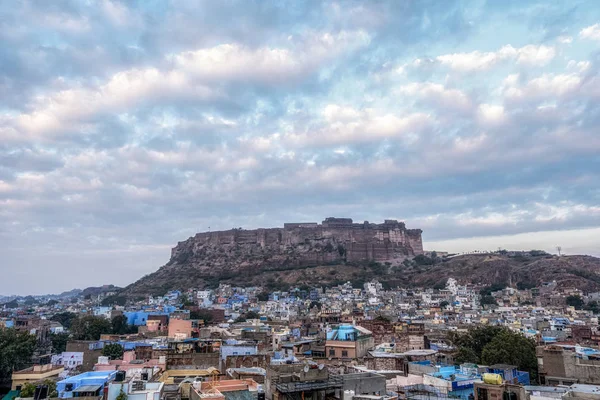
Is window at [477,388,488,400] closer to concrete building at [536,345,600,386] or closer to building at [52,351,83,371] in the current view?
concrete building at [536,345,600,386]

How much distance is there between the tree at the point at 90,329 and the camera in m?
46.6

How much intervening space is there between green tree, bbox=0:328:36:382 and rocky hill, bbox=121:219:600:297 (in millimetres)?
82676

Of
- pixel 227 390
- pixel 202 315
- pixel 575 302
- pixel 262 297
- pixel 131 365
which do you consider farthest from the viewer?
pixel 262 297

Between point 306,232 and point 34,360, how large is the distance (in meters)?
118

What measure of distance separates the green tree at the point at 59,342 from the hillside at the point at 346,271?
232 feet

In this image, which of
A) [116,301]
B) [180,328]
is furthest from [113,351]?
[116,301]

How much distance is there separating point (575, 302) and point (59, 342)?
72810 millimetres

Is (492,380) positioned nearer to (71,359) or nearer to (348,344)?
(348,344)

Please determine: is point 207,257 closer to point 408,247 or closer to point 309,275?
point 309,275

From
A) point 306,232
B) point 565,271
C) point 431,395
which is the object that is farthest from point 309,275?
point 431,395

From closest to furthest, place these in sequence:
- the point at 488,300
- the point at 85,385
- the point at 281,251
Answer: the point at 85,385 < the point at 488,300 < the point at 281,251

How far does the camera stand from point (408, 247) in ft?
511

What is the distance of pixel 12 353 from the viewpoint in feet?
109

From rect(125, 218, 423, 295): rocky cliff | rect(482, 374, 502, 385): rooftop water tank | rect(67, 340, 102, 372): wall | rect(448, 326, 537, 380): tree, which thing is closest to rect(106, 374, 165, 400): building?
rect(482, 374, 502, 385): rooftop water tank
